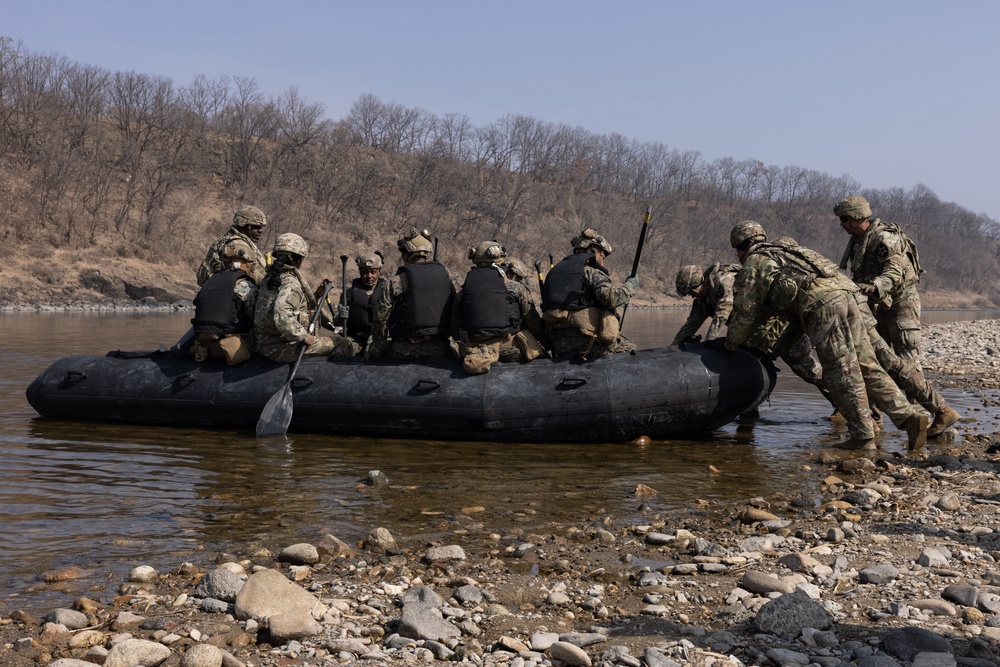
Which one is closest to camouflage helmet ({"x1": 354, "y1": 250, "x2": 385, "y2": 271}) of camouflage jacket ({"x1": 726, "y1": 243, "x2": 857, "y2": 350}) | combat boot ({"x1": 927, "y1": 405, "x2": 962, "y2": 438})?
camouflage jacket ({"x1": 726, "y1": 243, "x2": 857, "y2": 350})

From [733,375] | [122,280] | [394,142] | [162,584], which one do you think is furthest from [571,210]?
[162,584]

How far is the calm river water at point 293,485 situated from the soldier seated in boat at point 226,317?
2.65 feet

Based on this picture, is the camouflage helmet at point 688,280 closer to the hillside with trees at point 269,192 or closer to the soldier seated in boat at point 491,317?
the soldier seated in boat at point 491,317

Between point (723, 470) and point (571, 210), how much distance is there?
65133 mm

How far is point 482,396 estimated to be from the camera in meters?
8.30

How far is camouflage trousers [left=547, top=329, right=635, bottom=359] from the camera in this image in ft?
27.9

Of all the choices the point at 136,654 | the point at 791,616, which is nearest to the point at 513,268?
the point at 791,616

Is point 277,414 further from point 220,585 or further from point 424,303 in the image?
point 220,585

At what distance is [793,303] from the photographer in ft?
25.7

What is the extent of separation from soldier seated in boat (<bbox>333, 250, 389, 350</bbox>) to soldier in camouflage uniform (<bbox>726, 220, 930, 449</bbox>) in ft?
14.4

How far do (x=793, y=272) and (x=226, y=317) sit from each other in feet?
17.1

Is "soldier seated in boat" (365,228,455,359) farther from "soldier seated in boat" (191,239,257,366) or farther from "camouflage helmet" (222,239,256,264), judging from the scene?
"camouflage helmet" (222,239,256,264)

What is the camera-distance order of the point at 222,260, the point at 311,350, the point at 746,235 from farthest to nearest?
1. the point at 222,260
2. the point at 311,350
3. the point at 746,235

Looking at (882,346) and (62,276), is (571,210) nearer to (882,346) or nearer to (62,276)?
(62,276)
